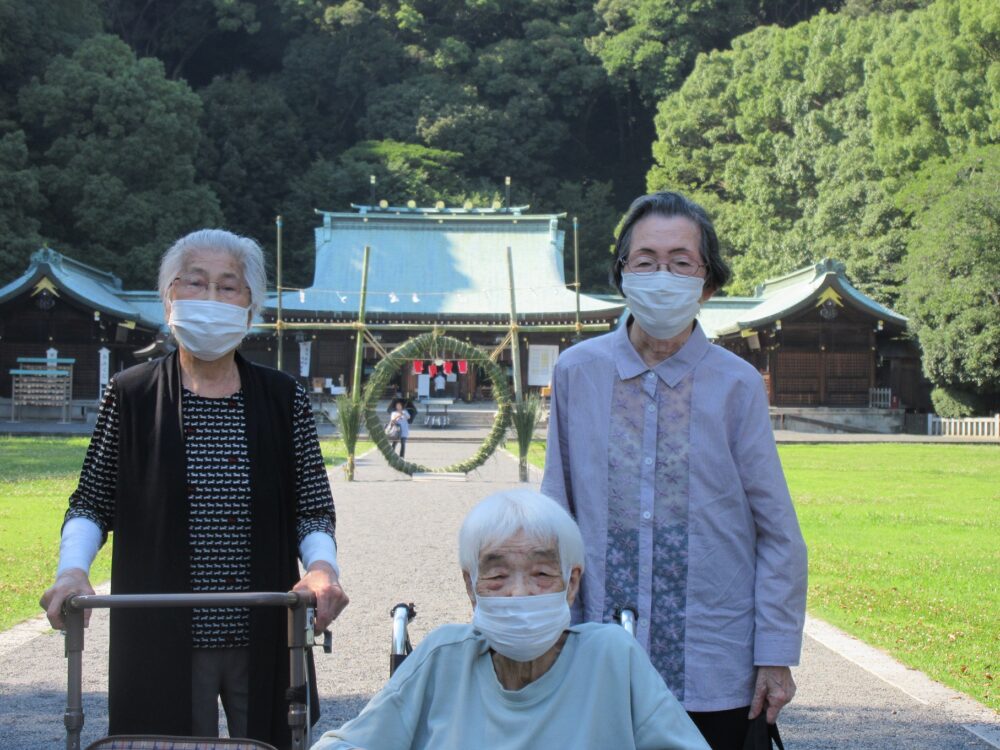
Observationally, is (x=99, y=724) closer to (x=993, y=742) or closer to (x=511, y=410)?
(x=993, y=742)

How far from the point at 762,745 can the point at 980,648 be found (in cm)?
405

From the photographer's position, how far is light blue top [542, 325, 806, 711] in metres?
2.66

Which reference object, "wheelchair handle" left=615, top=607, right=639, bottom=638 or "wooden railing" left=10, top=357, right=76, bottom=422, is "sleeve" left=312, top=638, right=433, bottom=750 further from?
"wooden railing" left=10, top=357, right=76, bottom=422

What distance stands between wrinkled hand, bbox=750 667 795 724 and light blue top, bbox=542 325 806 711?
3 cm

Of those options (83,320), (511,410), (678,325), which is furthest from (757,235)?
(678,325)

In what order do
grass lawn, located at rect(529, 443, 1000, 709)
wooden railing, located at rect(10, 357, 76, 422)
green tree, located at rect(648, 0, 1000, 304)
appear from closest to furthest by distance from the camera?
grass lawn, located at rect(529, 443, 1000, 709) → wooden railing, located at rect(10, 357, 76, 422) → green tree, located at rect(648, 0, 1000, 304)

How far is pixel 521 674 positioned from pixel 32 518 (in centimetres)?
A: 985

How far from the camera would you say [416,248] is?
133 ft

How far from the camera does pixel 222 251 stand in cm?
291

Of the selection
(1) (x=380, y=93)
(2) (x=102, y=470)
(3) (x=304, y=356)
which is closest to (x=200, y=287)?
(2) (x=102, y=470)

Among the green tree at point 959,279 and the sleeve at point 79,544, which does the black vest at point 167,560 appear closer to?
the sleeve at point 79,544

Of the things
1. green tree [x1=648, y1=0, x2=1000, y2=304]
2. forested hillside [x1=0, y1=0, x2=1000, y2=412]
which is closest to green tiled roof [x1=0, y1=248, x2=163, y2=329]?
forested hillside [x1=0, y1=0, x2=1000, y2=412]

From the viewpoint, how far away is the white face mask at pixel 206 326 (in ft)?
9.23

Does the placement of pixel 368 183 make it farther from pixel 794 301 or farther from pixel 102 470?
pixel 102 470
